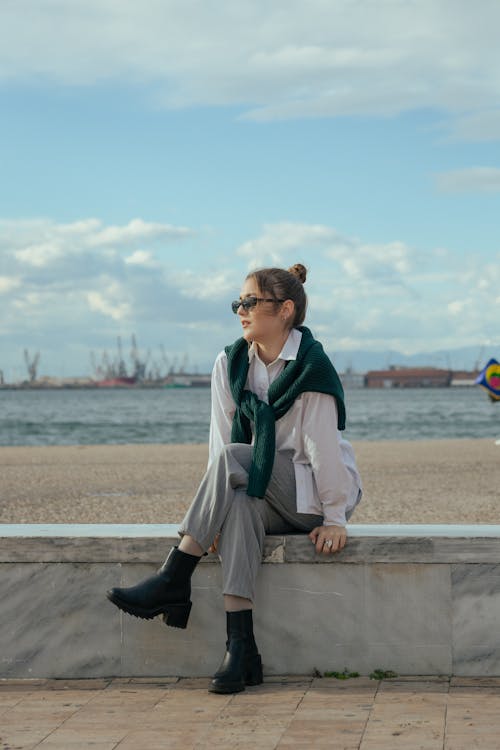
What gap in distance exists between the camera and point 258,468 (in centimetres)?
351

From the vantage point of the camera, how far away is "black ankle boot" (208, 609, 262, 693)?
3.45m

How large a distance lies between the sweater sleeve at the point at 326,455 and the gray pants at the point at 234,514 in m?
0.10

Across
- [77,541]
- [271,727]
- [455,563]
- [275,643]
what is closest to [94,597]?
[77,541]

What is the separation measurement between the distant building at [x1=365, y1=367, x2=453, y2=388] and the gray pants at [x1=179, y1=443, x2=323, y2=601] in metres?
146

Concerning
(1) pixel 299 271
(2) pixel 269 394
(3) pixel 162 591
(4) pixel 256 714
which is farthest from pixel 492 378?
(4) pixel 256 714

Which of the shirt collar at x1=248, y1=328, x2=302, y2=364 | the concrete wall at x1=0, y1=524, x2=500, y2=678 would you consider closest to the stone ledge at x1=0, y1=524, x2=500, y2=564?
the concrete wall at x1=0, y1=524, x2=500, y2=678

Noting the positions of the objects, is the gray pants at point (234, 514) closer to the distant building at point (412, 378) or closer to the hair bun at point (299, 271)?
the hair bun at point (299, 271)

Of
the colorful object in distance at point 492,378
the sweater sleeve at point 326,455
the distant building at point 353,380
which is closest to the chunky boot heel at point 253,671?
the sweater sleeve at point 326,455

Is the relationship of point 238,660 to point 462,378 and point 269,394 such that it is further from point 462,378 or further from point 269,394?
point 462,378

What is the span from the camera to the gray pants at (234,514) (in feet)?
11.5

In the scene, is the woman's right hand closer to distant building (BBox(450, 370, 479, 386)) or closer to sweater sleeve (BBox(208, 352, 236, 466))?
sweater sleeve (BBox(208, 352, 236, 466))

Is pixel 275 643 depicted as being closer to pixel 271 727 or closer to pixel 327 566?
pixel 327 566

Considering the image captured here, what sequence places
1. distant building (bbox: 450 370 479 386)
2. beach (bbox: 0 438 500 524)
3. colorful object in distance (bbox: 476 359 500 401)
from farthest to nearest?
1. distant building (bbox: 450 370 479 386)
2. colorful object in distance (bbox: 476 359 500 401)
3. beach (bbox: 0 438 500 524)

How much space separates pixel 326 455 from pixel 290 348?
39 cm
